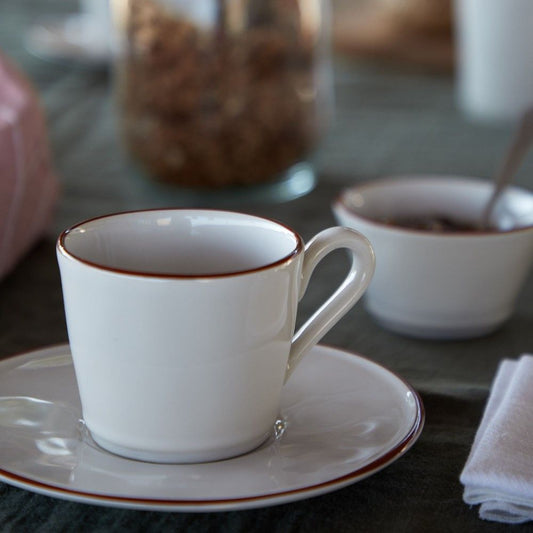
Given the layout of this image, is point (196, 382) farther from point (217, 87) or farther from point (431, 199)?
point (217, 87)

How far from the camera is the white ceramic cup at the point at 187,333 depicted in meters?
0.36

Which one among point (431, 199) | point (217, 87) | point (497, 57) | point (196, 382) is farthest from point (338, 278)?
point (497, 57)

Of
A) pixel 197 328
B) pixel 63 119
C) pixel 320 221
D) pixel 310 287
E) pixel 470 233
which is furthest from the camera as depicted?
pixel 63 119

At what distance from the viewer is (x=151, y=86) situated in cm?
81

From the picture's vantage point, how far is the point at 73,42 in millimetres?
1254

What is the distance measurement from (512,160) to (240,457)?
0.36 metres

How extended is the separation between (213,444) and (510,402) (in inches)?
5.6

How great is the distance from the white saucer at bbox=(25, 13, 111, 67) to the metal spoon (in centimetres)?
67

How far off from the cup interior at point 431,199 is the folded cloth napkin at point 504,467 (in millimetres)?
223

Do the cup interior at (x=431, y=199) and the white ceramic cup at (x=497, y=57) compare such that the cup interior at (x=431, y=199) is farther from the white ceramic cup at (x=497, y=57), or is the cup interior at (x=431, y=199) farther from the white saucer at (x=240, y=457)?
the white ceramic cup at (x=497, y=57)

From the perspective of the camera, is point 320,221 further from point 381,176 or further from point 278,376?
point 278,376

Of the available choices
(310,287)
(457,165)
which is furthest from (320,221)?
(457,165)

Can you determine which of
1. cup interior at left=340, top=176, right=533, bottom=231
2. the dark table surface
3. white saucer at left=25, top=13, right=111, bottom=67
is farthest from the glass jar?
white saucer at left=25, top=13, right=111, bottom=67

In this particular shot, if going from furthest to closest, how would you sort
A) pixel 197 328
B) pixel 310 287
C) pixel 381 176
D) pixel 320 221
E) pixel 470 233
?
pixel 381 176
pixel 320 221
pixel 310 287
pixel 470 233
pixel 197 328
